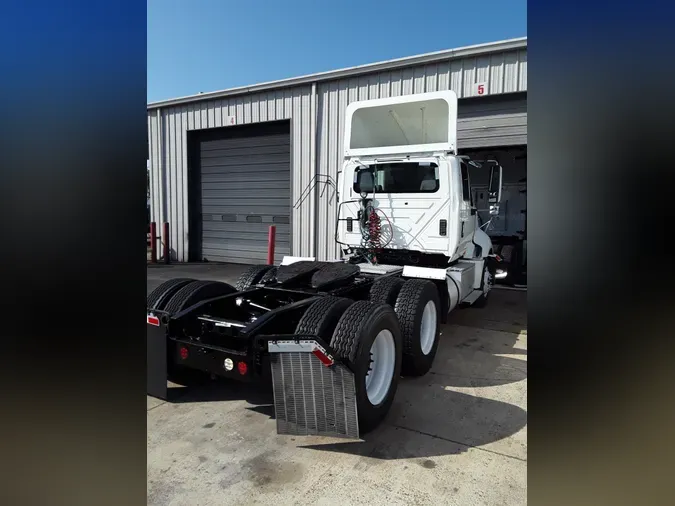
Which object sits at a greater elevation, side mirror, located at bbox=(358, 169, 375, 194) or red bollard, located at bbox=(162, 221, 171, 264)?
side mirror, located at bbox=(358, 169, 375, 194)

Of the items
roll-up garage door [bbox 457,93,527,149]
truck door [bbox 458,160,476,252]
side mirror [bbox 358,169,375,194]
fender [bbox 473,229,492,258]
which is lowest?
fender [bbox 473,229,492,258]

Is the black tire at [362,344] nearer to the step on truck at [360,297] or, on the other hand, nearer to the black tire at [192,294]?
the step on truck at [360,297]

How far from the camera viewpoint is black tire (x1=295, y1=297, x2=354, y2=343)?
3.41 metres

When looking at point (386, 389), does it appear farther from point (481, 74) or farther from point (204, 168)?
point (204, 168)

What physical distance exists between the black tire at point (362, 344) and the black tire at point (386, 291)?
1.08m

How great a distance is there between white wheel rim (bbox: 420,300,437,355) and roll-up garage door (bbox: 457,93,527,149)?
5874mm

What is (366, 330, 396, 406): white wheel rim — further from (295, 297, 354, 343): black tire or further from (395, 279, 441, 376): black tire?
(395, 279, 441, 376): black tire

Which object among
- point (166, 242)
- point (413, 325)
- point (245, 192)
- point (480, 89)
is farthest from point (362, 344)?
point (166, 242)

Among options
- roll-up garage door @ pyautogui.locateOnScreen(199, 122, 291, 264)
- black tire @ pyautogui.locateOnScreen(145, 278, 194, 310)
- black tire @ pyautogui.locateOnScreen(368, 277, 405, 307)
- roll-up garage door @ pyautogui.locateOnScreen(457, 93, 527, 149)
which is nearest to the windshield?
black tire @ pyautogui.locateOnScreen(368, 277, 405, 307)

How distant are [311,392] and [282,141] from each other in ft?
34.0

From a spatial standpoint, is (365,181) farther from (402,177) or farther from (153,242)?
(153,242)
